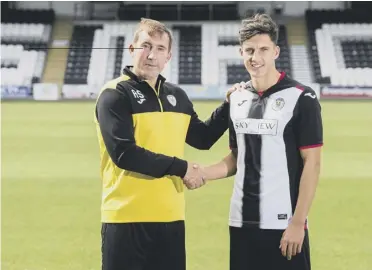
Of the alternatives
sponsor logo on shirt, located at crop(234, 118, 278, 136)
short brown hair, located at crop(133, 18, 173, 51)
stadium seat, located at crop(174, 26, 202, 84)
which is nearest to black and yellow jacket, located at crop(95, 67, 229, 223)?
short brown hair, located at crop(133, 18, 173, 51)

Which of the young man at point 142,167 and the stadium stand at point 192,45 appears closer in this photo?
the young man at point 142,167

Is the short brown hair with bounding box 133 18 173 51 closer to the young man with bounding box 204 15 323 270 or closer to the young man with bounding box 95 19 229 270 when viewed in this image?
the young man with bounding box 95 19 229 270

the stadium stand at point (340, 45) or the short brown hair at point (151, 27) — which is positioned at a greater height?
the stadium stand at point (340, 45)

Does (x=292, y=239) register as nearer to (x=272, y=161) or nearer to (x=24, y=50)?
(x=272, y=161)

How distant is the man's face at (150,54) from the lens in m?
3.33

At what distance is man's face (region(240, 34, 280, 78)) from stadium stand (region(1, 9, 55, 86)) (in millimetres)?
29032

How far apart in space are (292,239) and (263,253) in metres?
0.19

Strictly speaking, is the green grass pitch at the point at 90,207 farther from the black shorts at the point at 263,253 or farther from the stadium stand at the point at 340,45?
the stadium stand at the point at 340,45

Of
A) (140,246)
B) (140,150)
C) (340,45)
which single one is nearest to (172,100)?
(140,150)

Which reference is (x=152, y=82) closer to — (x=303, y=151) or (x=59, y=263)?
(x=303, y=151)

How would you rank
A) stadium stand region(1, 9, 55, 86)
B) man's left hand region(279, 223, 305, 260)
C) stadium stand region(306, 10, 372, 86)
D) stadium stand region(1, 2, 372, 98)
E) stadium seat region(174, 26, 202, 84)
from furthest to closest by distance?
stadium seat region(174, 26, 202, 84)
stadium stand region(1, 2, 372, 98)
stadium stand region(1, 9, 55, 86)
stadium stand region(306, 10, 372, 86)
man's left hand region(279, 223, 305, 260)

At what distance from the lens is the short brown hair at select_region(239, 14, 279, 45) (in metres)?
3.24

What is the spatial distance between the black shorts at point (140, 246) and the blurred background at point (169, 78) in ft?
4.60

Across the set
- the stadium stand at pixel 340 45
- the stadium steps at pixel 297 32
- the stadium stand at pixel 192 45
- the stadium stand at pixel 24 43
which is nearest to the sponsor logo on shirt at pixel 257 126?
the stadium stand at pixel 340 45
